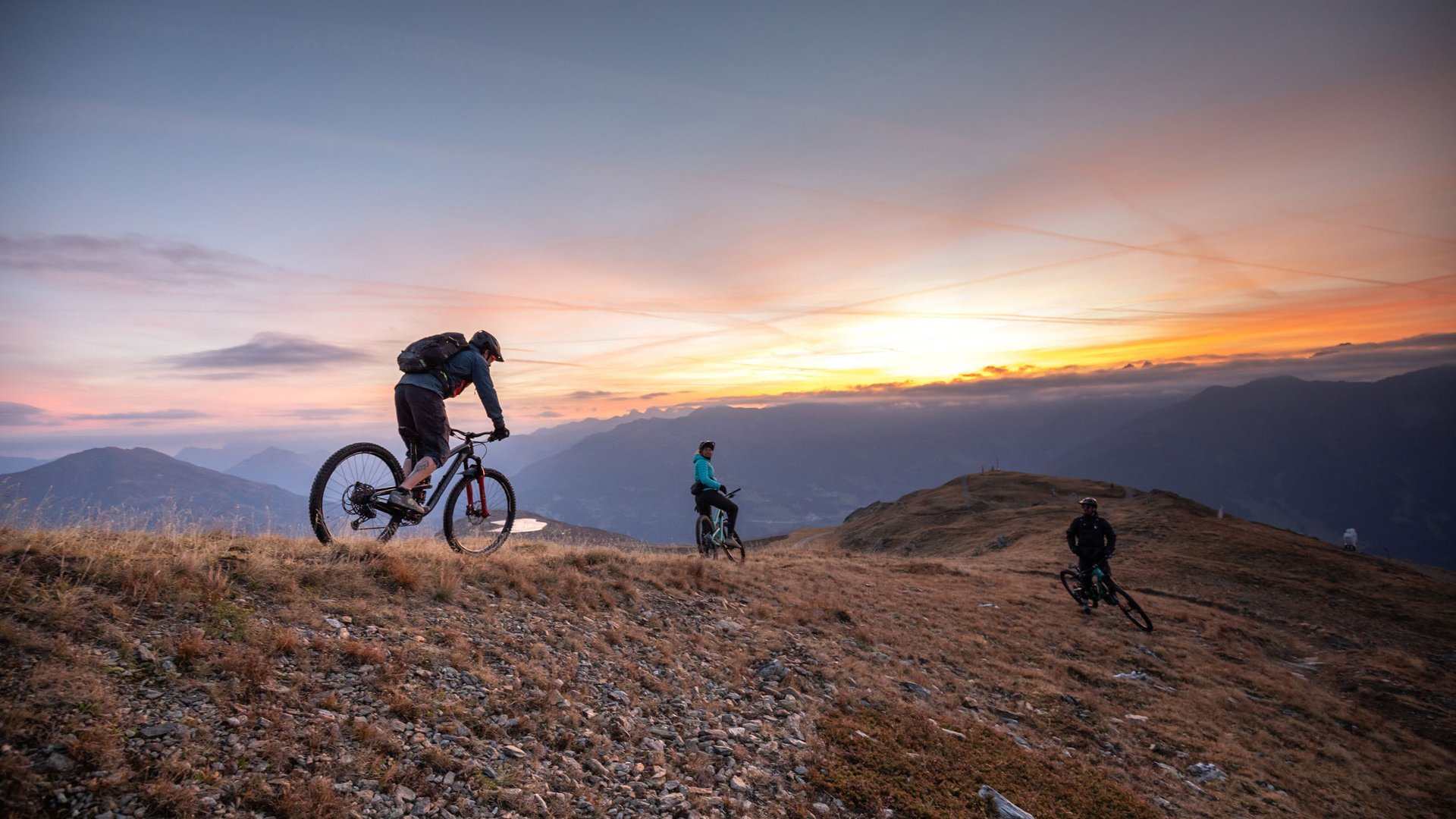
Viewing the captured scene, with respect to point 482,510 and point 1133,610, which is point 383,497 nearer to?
point 482,510

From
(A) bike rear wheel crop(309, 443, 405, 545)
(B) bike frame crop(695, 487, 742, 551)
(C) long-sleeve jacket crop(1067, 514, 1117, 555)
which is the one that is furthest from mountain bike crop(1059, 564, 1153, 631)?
(A) bike rear wheel crop(309, 443, 405, 545)

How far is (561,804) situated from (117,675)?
3.85m

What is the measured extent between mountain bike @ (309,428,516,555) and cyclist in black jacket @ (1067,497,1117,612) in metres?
18.6

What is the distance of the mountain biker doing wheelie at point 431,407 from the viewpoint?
8.84m

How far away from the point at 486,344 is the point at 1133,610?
2250cm

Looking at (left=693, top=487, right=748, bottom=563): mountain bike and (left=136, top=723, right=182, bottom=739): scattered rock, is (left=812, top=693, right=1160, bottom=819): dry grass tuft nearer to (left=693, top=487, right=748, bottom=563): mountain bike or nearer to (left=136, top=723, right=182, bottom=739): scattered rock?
(left=136, top=723, right=182, bottom=739): scattered rock

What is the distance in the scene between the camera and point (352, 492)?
8578mm

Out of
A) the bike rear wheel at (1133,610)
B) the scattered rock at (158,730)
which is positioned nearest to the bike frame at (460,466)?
the scattered rock at (158,730)

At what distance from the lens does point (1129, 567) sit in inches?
1136

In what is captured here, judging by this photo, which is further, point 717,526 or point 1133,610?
point 1133,610

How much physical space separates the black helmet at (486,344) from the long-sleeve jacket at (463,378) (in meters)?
0.16

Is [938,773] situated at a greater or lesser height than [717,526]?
lesser

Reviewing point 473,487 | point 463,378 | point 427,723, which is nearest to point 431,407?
point 463,378

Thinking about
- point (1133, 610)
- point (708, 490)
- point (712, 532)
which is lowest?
point (1133, 610)
